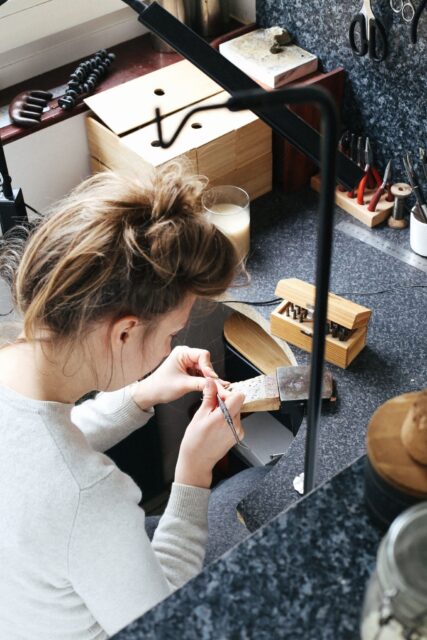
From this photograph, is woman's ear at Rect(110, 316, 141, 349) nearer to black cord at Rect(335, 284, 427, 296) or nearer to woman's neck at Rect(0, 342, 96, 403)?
woman's neck at Rect(0, 342, 96, 403)

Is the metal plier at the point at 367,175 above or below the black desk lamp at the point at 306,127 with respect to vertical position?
below

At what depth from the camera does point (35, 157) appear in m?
1.64

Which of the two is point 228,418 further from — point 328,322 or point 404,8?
point 404,8

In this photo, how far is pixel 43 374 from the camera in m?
1.01

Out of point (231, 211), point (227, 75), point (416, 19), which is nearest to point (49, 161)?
point (231, 211)

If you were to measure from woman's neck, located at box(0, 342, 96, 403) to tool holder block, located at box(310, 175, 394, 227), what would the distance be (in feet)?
2.38

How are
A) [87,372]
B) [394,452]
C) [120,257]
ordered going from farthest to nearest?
[87,372] → [120,257] → [394,452]

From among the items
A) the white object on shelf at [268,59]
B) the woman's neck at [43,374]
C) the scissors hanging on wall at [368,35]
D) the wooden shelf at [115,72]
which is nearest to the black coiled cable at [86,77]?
the wooden shelf at [115,72]

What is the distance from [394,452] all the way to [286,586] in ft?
0.34

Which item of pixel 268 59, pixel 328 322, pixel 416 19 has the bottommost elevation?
pixel 328 322

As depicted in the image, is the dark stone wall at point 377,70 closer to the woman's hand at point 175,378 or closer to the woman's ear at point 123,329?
the woman's hand at point 175,378

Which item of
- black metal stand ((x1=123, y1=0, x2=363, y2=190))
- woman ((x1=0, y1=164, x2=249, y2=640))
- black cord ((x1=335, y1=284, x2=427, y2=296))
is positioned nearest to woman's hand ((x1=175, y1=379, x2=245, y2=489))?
woman ((x1=0, y1=164, x2=249, y2=640))

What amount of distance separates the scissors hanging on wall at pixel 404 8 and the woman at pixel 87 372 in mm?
602

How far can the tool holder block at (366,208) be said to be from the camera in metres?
1.55
